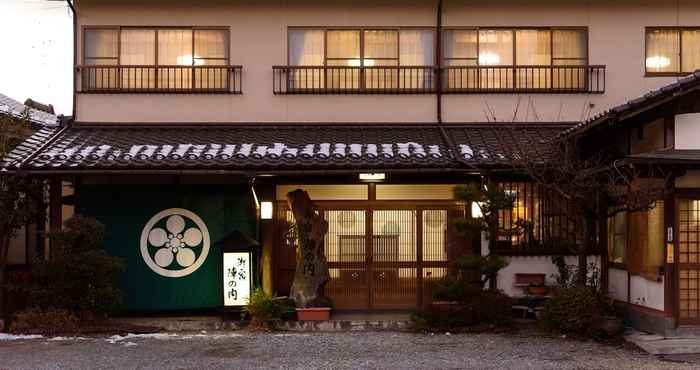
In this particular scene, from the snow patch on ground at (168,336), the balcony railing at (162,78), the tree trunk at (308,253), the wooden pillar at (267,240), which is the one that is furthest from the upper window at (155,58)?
the snow patch on ground at (168,336)

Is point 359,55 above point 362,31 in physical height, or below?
below

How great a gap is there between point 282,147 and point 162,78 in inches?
141

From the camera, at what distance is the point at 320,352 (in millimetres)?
11469

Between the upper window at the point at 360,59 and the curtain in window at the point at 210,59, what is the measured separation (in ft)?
4.51

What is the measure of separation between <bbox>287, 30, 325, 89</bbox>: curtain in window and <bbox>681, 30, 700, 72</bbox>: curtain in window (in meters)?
7.89

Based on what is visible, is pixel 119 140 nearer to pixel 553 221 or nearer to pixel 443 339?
pixel 443 339

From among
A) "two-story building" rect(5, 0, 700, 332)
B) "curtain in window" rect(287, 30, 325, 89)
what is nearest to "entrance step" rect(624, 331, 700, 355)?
"two-story building" rect(5, 0, 700, 332)

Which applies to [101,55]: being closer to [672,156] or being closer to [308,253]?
[308,253]

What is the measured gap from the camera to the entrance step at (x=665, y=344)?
37.2ft

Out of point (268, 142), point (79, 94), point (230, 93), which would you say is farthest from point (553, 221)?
point (79, 94)

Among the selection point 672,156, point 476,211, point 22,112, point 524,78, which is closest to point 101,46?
point 22,112

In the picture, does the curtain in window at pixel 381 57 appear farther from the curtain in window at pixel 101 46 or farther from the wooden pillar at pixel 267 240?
the curtain in window at pixel 101 46

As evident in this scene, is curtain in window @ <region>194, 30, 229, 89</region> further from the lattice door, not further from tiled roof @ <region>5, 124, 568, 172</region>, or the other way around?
the lattice door

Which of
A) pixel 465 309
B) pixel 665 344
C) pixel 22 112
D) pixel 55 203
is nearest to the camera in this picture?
pixel 665 344
